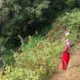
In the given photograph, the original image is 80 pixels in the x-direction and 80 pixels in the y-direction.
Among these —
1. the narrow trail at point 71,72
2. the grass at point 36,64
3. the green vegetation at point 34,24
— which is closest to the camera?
the grass at point 36,64

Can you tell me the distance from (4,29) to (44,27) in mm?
1778

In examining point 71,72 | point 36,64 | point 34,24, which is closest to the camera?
point 36,64

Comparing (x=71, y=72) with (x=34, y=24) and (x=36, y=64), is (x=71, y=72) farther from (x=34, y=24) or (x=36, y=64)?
(x=34, y=24)

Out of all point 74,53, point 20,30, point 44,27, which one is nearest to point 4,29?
point 20,30

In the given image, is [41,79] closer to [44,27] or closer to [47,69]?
[47,69]

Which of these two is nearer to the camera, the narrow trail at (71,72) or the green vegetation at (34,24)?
the narrow trail at (71,72)

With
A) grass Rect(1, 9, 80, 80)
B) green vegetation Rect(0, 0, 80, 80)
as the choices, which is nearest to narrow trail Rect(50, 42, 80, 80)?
grass Rect(1, 9, 80, 80)

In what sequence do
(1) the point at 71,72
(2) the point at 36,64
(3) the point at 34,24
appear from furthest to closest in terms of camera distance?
(3) the point at 34,24, (1) the point at 71,72, (2) the point at 36,64

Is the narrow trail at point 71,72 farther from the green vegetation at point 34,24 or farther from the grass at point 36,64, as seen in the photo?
the green vegetation at point 34,24

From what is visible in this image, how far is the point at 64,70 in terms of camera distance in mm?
7609

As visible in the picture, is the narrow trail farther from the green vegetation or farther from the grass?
the green vegetation

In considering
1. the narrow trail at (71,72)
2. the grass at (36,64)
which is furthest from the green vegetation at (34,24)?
the narrow trail at (71,72)

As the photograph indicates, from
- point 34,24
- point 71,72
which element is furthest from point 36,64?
point 34,24

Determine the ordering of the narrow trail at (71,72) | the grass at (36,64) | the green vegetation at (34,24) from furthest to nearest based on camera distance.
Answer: the green vegetation at (34,24), the narrow trail at (71,72), the grass at (36,64)
